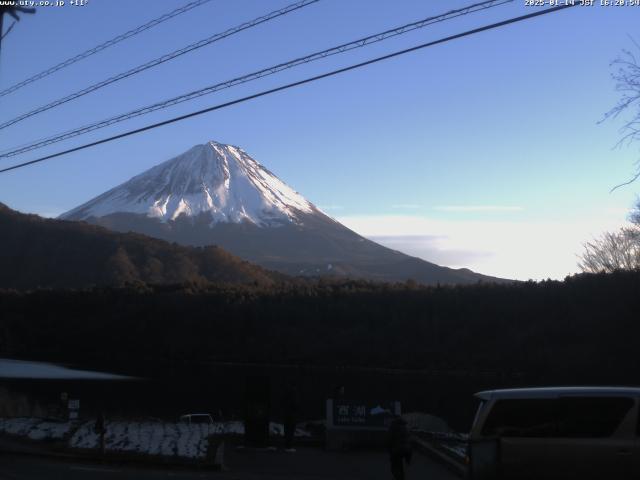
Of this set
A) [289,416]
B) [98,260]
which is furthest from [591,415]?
[98,260]

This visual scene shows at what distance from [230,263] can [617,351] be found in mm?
113175

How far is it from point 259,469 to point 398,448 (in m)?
→ 3.77

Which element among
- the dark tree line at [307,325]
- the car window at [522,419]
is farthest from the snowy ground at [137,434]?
the dark tree line at [307,325]

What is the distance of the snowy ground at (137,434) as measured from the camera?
60.8 feet

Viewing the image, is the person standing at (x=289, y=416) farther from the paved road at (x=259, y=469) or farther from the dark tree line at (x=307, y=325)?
the dark tree line at (x=307, y=325)

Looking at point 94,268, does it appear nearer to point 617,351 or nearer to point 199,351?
point 199,351

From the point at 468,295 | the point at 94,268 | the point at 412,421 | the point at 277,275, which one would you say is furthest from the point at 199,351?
the point at 412,421

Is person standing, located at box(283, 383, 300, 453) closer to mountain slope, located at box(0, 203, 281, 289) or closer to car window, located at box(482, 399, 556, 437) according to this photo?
car window, located at box(482, 399, 556, 437)

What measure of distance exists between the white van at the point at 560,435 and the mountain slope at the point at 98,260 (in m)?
140

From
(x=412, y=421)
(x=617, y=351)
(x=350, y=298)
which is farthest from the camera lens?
(x=350, y=298)

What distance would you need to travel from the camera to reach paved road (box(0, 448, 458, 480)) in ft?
49.8

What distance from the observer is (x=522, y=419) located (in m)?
9.96

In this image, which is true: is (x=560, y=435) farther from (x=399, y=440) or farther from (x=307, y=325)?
(x=307, y=325)

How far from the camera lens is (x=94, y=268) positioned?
156m
